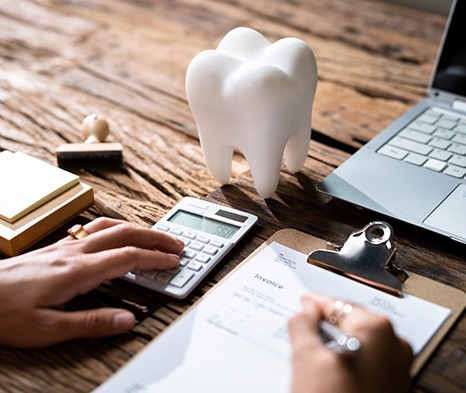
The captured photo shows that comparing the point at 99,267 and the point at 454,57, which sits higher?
the point at 454,57

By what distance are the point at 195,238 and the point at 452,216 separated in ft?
1.06

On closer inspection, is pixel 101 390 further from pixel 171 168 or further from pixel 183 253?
pixel 171 168

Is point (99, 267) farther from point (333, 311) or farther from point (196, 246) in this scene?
point (333, 311)

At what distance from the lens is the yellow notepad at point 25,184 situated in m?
0.76

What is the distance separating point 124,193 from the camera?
0.91 m

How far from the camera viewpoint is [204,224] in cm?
79

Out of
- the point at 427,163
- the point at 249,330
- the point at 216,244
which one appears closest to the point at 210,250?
the point at 216,244

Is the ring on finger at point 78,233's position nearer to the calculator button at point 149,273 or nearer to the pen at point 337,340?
the calculator button at point 149,273

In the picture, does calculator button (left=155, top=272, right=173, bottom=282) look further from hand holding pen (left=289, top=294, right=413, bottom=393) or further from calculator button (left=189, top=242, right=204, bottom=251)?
hand holding pen (left=289, top=294, right=413, bottom=393)

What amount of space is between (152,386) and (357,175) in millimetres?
442

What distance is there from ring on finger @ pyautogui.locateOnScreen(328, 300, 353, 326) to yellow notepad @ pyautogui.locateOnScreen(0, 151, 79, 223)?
15.5 inches

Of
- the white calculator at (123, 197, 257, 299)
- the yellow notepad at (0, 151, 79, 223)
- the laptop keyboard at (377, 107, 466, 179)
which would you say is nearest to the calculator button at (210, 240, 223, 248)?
the white calculator at (123, 197, 257, 299)

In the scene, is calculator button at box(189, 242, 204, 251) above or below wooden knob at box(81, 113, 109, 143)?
above

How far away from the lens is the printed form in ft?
1.89
